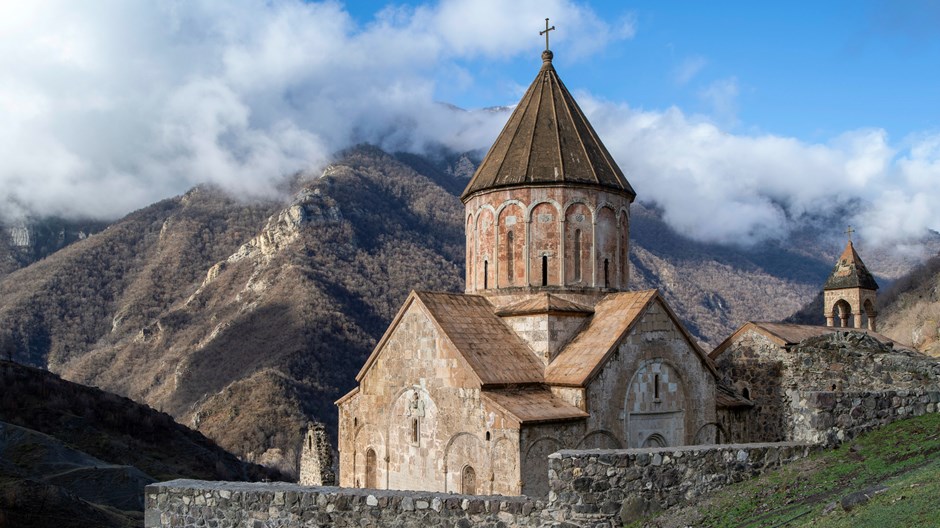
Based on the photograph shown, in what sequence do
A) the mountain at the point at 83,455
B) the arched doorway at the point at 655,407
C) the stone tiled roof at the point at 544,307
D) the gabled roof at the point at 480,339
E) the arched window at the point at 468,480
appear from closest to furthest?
the arched window at the point at 468,480 → the gabled roof at the point at 480,339 → the mountain at the point at 83,455 → the arched doorway at the point at 655,407 → the stone tiled roof at the point at 544,307

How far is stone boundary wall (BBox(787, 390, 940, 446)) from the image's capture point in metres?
7.86

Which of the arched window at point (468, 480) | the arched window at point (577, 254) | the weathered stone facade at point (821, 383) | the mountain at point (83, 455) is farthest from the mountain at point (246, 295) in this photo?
the arched window at point (468, 480)

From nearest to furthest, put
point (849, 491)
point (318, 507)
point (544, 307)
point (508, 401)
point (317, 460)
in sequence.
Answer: point (849, 491) < point (318, 507) < point (508, 401) < point (544, 307) < point (317, 460)

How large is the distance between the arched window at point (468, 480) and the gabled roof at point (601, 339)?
182cm

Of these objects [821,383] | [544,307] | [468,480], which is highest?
[544,307]

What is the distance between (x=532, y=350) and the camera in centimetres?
1260

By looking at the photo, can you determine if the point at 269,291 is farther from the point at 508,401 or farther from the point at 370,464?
the point at 508,401

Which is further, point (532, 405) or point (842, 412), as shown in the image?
point (532, 405)

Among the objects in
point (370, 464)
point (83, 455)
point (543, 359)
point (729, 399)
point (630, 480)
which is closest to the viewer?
point (630, 480)

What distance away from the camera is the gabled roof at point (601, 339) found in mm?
11703

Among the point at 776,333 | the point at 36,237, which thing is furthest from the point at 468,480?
the point at 36,237

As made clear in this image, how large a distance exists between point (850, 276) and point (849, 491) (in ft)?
67.3

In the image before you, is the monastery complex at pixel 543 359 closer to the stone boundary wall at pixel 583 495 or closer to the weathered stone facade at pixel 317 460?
the stone boundary wall at pixel 583 495

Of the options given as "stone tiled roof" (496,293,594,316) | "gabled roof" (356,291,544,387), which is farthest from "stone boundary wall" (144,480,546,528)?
"stone tiled roof" (496,293,594,316)
